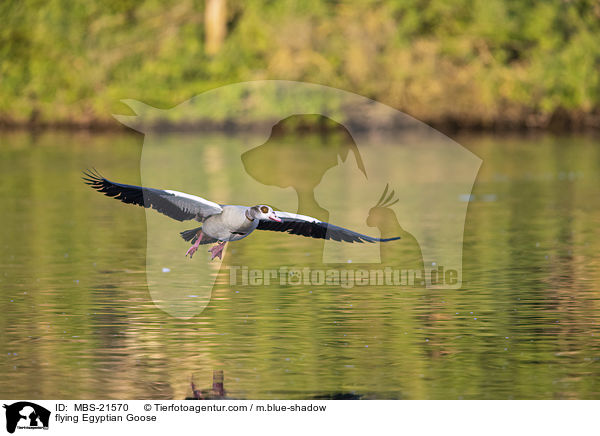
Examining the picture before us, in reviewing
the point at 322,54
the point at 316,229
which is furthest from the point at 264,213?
the point at 322,54

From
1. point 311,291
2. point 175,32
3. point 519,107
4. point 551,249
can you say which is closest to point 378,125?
point 519,107

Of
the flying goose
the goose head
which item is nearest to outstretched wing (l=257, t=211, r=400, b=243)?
the flying goose

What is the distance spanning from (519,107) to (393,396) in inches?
2042

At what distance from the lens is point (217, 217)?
1368cm

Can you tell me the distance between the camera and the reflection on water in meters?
11.7

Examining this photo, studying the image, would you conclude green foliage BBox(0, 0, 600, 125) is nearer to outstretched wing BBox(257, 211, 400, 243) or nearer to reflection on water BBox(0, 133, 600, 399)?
reflection on water BBox(0, 133, 600, 399)

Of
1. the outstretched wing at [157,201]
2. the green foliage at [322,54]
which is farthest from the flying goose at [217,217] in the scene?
the green foliage at [322,54]

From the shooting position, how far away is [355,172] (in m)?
40.5

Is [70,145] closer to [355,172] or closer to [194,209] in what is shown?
[355,172]
